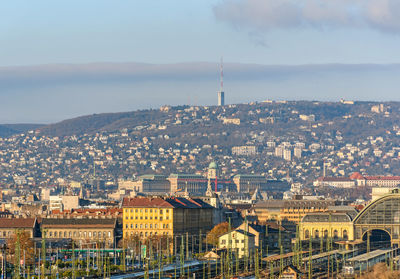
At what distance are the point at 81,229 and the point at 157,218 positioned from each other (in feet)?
29.0

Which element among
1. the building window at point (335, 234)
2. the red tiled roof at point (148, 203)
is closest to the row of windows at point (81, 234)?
the red tiled roof at point (148, 203)

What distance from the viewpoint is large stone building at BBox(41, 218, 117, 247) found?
152750 millimetres

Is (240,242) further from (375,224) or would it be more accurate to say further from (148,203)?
(375,224)

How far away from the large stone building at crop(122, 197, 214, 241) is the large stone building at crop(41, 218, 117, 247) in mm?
2004

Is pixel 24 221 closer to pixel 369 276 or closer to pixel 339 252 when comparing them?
pixel 339 252

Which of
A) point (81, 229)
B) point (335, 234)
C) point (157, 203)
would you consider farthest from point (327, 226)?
point (81, 229)

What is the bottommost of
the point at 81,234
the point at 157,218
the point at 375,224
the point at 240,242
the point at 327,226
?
the point at 240,242

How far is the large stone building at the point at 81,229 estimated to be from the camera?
152750 mm

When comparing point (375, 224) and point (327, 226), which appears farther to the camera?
point (327, 226)

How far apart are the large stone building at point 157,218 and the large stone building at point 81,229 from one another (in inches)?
78.9

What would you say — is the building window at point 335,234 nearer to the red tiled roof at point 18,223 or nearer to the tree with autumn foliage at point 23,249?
the red tiled roof at point 18,223

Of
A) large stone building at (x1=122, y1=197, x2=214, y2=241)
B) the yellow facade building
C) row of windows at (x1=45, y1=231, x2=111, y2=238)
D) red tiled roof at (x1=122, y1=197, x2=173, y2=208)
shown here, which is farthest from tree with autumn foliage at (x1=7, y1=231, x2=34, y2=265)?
the yellow facade building

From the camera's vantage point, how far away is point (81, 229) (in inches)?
6068

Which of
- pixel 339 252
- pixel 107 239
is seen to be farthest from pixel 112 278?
pixel 107 239
